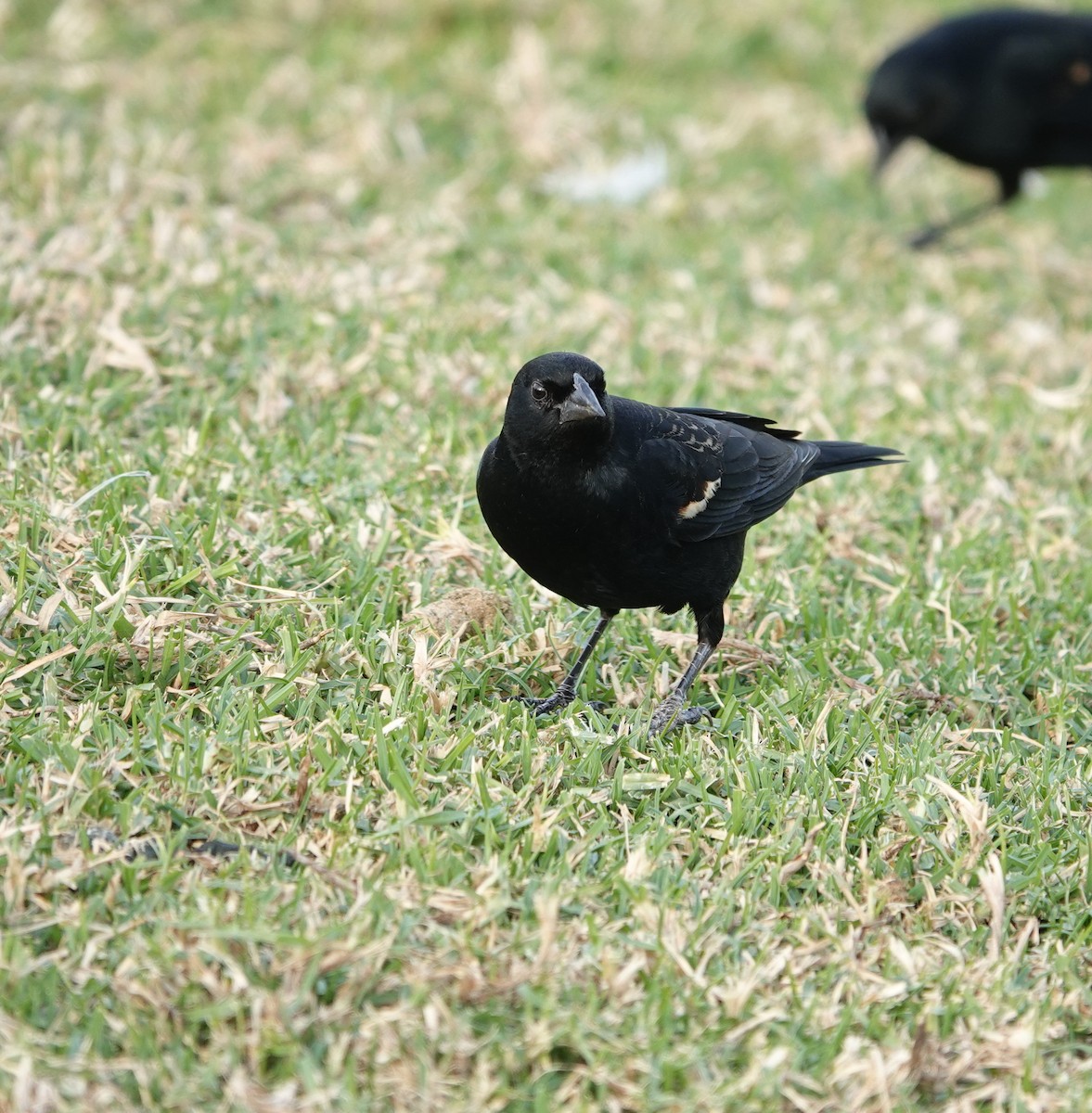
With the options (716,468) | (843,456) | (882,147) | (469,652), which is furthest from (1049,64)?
(469,652)

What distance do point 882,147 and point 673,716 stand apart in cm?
536

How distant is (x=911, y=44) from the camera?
783cm

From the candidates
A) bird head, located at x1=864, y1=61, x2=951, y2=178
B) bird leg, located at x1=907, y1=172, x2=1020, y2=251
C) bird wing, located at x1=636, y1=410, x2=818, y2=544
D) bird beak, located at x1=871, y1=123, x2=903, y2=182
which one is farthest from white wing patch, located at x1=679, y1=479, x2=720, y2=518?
bird beak, located at x1=871, y1=123, x2=903, y2=182

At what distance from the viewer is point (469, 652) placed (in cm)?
383

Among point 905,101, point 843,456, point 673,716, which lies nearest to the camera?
point 673,716

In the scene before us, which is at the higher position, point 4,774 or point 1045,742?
point 4,774

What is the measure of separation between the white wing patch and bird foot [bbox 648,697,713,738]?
517 mm

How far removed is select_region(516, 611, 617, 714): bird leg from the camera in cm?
369

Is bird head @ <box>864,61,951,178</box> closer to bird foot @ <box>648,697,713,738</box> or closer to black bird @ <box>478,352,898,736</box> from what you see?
black bird @ <box>478,352,898,736</box>

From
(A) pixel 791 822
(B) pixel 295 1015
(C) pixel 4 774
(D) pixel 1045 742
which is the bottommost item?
(D) pixel 1045 742

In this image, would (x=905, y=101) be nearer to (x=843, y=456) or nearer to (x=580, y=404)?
(x=843, y=456)

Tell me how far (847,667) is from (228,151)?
14.5 ft

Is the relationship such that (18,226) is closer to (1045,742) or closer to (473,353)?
(473,353)

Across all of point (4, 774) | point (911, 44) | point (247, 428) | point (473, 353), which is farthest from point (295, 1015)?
point (911, 44)
